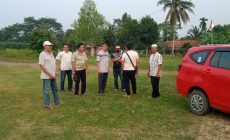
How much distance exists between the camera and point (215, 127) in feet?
23.0

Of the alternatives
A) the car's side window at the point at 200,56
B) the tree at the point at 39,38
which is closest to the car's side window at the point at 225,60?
the car's side window at the point at 200,56

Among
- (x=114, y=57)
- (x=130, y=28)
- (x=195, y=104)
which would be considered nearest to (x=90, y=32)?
(x=130, y=28)

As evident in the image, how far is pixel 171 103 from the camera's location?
943cm

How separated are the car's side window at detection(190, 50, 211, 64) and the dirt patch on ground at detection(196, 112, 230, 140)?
134cm

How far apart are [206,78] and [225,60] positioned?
0.60 metres

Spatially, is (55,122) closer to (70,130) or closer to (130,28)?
(70,130)

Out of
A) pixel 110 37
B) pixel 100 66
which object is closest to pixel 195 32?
pixel 110 37

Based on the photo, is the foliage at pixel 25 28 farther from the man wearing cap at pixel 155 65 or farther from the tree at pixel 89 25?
the man wearing cap at pixel 155 65

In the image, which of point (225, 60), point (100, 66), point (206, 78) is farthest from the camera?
point (100, 66)

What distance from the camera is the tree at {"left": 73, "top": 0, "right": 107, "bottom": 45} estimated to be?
190 ft

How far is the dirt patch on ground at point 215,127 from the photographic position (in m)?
Result: 6.40

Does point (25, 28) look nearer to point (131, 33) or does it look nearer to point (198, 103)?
point (131, 33)

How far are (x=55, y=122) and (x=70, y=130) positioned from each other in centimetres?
77

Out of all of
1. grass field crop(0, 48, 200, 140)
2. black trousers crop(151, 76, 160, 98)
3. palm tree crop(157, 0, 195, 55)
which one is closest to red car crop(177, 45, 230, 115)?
grass field crop(0, 48, 200, 140)
